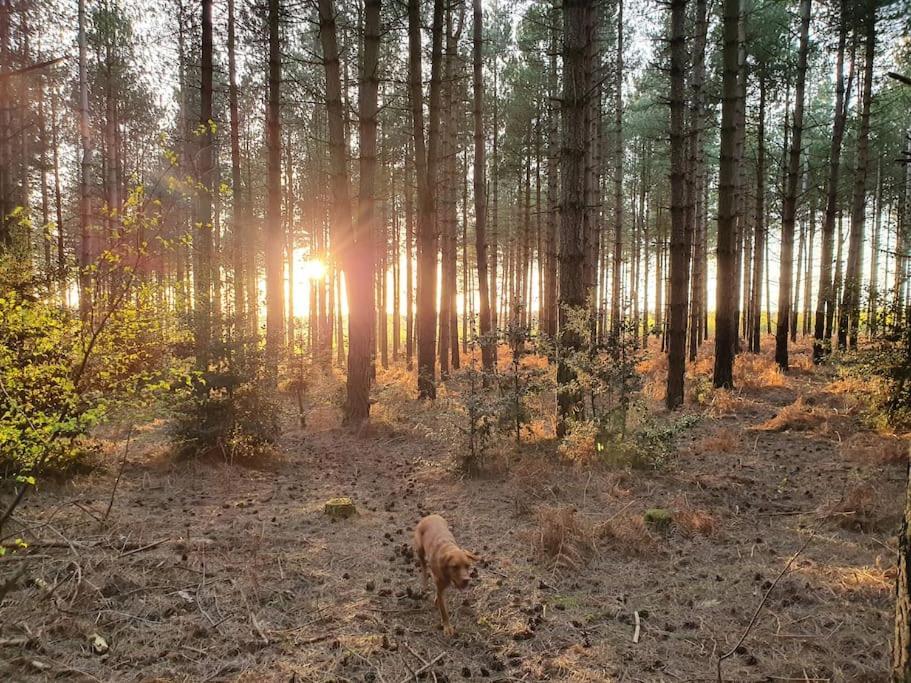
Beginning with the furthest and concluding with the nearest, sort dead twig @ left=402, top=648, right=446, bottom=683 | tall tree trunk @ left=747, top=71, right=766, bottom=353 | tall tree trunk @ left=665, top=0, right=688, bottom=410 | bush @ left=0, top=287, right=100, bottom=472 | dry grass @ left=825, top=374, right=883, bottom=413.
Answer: tall tree trunk @ left=747, top=71, right=766, bottom=353, tall tree trunk @ left=665, top=0, right=688, bottom=410, dry grass @ left=825, top=374, right=883, bottom=413, bush @ left=0, top=287, right=100, bottom=472, dead twig @ left=402, top=648, right=446, bottom=683

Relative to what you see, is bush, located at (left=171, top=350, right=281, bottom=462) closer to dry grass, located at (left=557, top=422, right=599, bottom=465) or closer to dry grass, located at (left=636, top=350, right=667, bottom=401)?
dry grass, located at (left=557, top=422, right=599, bottom=465)

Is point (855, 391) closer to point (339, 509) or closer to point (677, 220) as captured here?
point (677, 220)

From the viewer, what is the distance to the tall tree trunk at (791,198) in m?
13.1

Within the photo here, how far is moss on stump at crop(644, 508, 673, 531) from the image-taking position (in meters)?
4.99

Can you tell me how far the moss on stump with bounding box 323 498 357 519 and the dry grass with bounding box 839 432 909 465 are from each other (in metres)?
6.70

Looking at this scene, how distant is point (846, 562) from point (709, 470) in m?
2.74

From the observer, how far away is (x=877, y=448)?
6.55 meters

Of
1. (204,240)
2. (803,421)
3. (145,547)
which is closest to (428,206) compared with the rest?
(204,240)

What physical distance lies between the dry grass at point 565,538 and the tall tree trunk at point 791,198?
40.5 feet

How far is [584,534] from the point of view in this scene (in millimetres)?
4711

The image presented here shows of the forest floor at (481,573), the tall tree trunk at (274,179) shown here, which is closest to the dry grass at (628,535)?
the forest floor at (481,573)

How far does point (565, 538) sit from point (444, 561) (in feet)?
5.71

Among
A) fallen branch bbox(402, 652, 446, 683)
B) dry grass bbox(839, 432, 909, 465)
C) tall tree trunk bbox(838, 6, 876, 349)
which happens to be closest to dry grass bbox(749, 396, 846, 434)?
dry grass bbox(839, 432, 909, 465)

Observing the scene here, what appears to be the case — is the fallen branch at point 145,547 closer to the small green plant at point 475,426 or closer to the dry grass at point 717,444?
the small green plant at point 475,426
